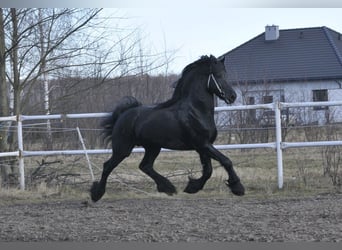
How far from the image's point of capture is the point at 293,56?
35188mm

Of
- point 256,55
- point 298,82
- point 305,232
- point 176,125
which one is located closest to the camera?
point 305,232

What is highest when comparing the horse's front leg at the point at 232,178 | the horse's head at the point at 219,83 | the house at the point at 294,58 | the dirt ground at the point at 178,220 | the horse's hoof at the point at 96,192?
the house at the point at 294,58

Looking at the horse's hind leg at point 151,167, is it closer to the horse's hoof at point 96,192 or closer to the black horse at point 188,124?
the black horse at point 188,124

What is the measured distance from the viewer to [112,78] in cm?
1370

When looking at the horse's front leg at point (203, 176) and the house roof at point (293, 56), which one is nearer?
the horse's front leg at point (203, 176)

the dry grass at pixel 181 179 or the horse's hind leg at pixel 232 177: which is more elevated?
the horse's hind leg at pixel 232 177

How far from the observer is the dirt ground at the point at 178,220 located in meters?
6.38

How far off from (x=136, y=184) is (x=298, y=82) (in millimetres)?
21161

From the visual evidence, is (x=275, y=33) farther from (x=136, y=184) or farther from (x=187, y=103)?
(x=187, y=103)

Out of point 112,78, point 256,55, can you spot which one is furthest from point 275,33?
point 112,78

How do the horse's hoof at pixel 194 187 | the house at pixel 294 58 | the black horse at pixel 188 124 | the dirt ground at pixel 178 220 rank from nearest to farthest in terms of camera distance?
the dirt ground at pixel 178 220
the black horse at pixel 188 124
the horse's hoof at pixel 194 187
the house at pixel 294 58

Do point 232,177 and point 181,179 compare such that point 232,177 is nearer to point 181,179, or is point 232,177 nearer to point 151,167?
point 151,167

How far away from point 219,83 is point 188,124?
25.0 inches

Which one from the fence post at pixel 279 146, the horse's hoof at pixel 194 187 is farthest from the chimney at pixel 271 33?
the horse's hoof at pixel 194 187
